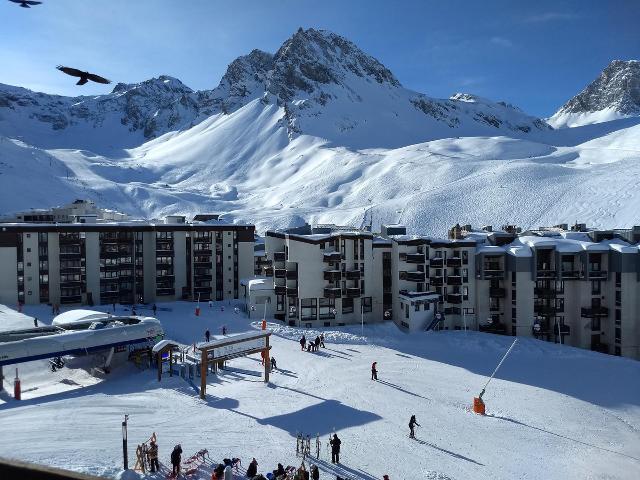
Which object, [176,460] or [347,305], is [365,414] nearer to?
[176,460]

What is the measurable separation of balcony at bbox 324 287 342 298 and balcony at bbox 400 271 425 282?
8.00 meters

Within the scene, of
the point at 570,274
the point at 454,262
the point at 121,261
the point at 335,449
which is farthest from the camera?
the point at 121,261

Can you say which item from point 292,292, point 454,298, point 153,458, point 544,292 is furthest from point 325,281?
point 153,458

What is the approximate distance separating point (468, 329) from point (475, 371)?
55.1 ft

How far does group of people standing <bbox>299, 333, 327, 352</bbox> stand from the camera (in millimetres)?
47344

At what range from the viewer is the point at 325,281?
58.8 m

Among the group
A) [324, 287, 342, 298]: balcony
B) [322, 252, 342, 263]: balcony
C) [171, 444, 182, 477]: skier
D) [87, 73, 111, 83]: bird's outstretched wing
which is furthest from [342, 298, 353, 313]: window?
[87, 73, 111, 83]: bird's outstretched wing

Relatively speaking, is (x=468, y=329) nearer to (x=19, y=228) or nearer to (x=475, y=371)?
(x=475, y=371)

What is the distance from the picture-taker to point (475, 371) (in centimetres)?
4484

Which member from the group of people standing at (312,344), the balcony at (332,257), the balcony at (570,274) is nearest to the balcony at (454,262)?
the balcony at (570,274)

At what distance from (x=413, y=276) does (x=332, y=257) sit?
10.0 metres

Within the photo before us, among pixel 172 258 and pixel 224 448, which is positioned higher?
pixel 172 258

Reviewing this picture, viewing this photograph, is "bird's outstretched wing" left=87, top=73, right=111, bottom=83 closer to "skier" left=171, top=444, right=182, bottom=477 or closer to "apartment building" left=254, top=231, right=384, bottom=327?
"skier" left=171, top=444, right=182, bottom=477

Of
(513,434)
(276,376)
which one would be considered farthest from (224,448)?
(513,434)
